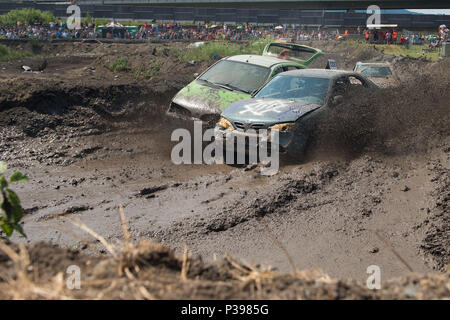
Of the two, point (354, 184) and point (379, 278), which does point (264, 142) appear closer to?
point (354, 184)

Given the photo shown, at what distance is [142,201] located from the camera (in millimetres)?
6816

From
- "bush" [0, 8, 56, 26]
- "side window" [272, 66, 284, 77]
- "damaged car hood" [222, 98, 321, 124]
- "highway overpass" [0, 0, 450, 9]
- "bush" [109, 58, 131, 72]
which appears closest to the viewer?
"damaged car hood" [222, 98, 321, 124]

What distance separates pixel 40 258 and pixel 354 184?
16.5 feet

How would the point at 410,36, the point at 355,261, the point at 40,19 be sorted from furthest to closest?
the point at 40,19, the point at 410,36, the point at 355,261

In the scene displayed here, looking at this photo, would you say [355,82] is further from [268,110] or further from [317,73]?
[268,110]

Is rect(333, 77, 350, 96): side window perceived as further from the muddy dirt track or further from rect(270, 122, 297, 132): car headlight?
rect(270, 122, 297, 132): car headlight

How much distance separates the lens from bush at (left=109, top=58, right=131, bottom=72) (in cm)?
1827

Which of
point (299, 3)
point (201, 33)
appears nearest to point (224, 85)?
point (201, 33)

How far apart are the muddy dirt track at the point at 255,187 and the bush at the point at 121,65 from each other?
22.1 feet

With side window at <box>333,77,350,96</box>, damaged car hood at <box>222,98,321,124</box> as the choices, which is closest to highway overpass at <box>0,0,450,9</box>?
side window at <box>333,77,350,96</box>

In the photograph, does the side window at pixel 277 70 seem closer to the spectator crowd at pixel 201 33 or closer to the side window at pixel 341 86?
the side window at pixel 341 86

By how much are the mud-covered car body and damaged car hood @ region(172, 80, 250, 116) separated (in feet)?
1.77

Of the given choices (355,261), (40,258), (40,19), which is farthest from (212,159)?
(40,19)

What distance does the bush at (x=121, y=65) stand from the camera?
1827 cm
